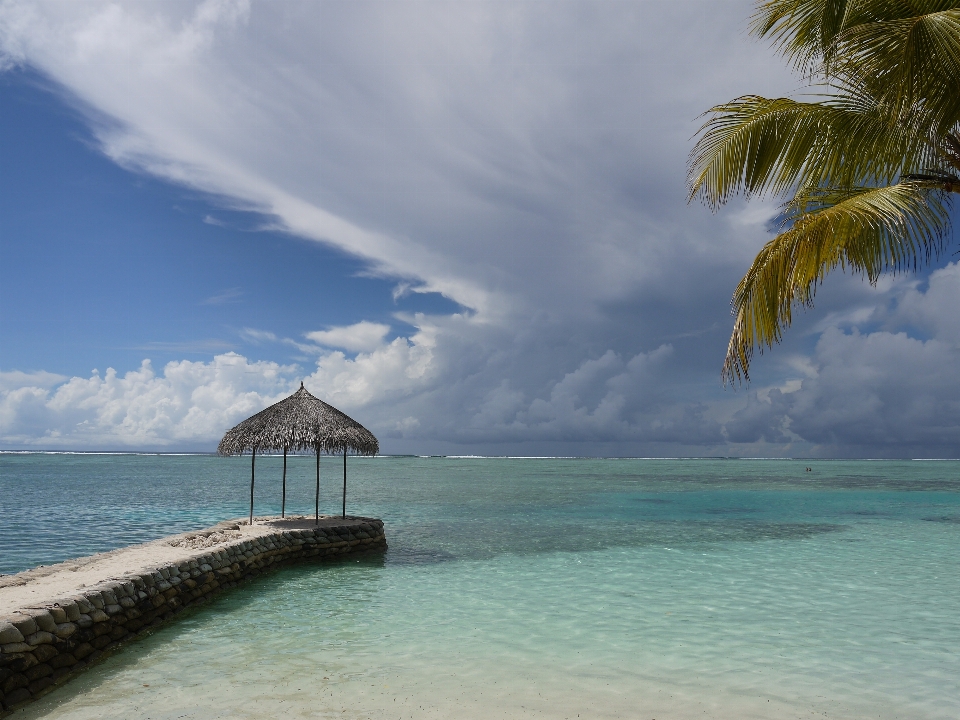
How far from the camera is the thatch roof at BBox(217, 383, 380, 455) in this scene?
13461mm

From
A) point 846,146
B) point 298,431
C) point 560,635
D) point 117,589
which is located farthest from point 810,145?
point 298,431

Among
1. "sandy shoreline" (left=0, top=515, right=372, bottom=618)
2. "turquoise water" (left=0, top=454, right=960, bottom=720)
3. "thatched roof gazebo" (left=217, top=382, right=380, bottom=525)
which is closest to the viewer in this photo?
"turquoise water" (left=0, top=454, right=960, bottom=720)

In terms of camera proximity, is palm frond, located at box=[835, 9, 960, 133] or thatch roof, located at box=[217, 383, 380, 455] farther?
thatch roof, located at box=[217, 383, 380, 455]

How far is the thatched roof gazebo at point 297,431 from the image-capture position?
13.5 m

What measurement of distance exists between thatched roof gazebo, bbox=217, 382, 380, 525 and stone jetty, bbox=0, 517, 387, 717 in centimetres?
123

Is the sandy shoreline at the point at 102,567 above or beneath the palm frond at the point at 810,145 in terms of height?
beneath

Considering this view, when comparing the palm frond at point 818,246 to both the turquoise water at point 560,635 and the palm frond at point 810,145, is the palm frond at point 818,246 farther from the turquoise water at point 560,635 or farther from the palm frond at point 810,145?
the turquoise water at point 560,635

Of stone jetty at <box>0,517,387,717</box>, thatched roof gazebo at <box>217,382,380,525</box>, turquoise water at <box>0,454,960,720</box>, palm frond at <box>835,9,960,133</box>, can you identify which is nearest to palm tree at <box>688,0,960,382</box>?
palm frond at <box>835,9,960,133</box>

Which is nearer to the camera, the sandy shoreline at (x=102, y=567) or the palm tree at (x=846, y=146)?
the palm tree at (x=846, y=146)

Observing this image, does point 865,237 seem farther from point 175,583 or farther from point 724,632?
point 175,583

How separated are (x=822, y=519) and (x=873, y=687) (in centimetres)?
1972

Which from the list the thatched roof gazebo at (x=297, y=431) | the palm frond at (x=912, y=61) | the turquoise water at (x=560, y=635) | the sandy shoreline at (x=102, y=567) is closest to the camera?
the palm frond at (x=912, y=61)

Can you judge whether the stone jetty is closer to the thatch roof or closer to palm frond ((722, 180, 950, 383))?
the thatch roof

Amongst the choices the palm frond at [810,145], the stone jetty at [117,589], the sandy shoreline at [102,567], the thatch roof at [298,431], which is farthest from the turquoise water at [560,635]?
the palm frond at [810,145]
